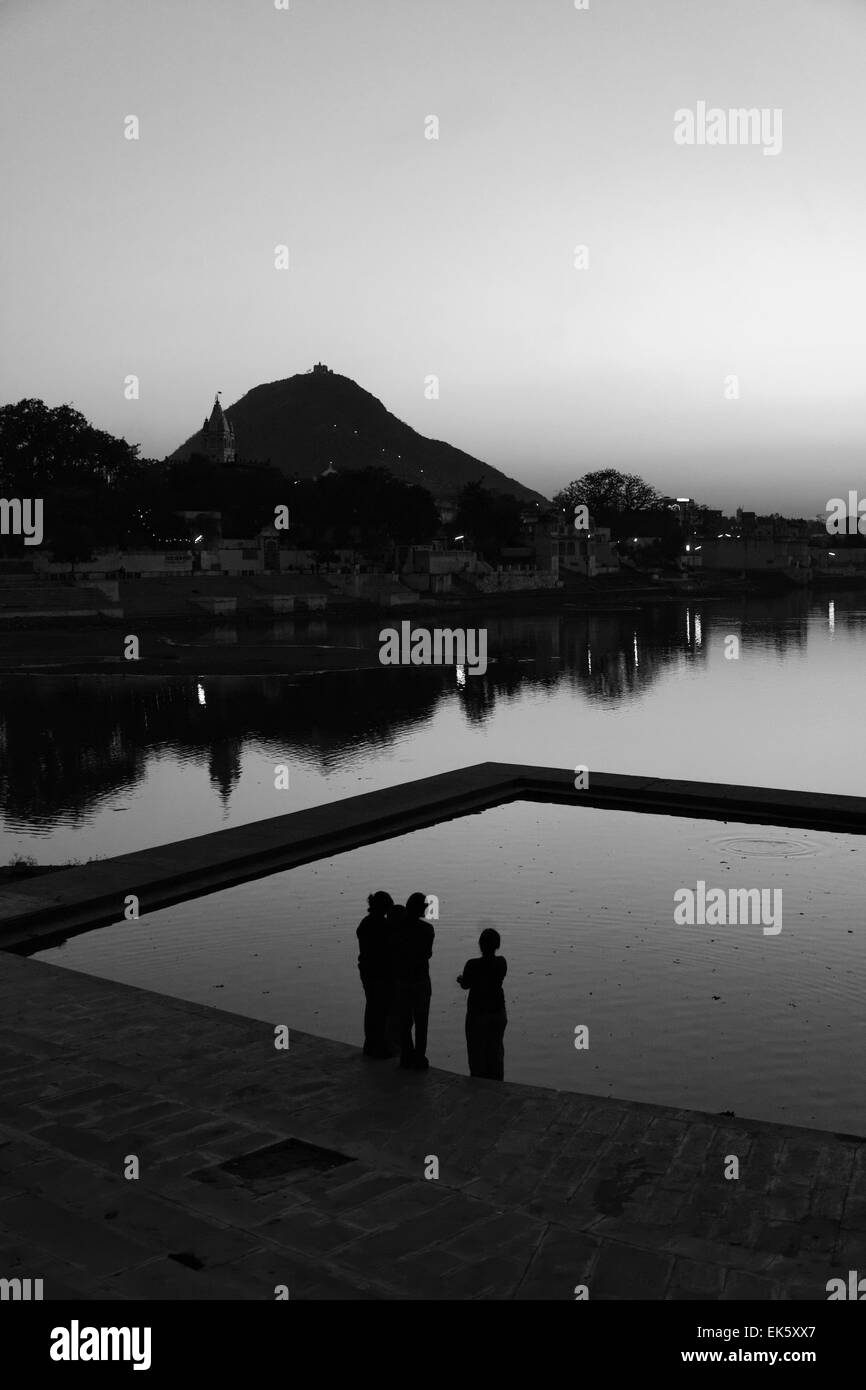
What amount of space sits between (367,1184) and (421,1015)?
2.04 meters

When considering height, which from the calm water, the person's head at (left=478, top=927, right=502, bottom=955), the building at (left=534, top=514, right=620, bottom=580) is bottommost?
the calm water

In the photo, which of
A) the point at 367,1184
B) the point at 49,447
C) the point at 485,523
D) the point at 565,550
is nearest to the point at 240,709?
the point at 367,1184

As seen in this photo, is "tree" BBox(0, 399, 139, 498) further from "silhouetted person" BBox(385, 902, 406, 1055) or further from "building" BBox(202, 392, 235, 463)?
"building" BBox(202, 392, 235, 463)

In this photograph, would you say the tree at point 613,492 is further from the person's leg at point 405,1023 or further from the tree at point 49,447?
the person's leg at point 405,1023

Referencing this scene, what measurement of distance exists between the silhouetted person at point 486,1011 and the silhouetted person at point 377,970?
59 cm

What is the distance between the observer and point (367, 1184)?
258 inches

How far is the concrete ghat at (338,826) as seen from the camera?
42.1ft

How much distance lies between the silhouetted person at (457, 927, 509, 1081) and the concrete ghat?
5.41 meters

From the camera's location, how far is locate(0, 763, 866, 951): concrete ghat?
12.8 metres

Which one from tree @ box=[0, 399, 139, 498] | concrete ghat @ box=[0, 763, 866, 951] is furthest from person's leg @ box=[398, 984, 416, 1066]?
tree @ box=[0, 399, 139, 498]

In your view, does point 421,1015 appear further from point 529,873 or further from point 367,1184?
point 529,873

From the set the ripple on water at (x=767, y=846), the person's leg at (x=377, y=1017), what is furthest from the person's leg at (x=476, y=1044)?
the ripple on water at (x=767, y=846)
